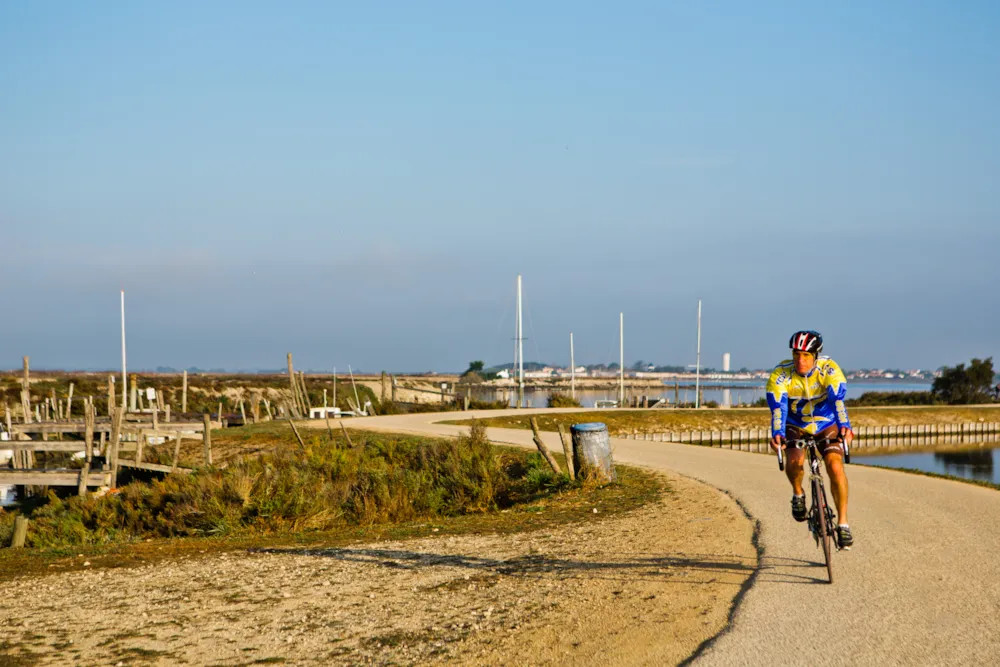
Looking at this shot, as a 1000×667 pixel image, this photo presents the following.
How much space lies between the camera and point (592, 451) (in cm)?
1642

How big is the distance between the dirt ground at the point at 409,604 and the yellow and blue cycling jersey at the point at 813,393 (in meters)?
1.53

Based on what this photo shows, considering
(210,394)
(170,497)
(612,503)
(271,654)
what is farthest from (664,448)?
(210,394)

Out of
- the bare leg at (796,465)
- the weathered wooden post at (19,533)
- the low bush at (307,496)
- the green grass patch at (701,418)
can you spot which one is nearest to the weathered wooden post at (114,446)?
the low bush at (307,496)

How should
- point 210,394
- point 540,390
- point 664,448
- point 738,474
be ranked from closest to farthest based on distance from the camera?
point 738,474 < point 664,448 < point 210,394 < point 540,390

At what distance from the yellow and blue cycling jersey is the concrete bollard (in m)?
8.34

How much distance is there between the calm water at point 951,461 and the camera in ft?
95.1

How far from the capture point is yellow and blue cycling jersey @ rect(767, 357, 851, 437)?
26.4ft

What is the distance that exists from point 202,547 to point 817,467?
7.67 m

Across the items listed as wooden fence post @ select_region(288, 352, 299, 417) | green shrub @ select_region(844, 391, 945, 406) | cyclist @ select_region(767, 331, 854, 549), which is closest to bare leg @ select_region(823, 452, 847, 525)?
cyclist @ select_region(767, 331, 854, 549)

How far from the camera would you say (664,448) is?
953 inches

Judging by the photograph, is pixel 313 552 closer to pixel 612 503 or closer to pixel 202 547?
pixel 202 547

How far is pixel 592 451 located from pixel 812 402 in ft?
27.9

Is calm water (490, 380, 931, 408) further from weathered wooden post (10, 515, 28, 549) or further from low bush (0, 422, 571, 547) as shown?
weathered wooden post (10, 515, 28, 549)

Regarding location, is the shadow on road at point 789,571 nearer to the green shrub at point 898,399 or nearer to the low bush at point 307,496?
the low bush at point 307,496
